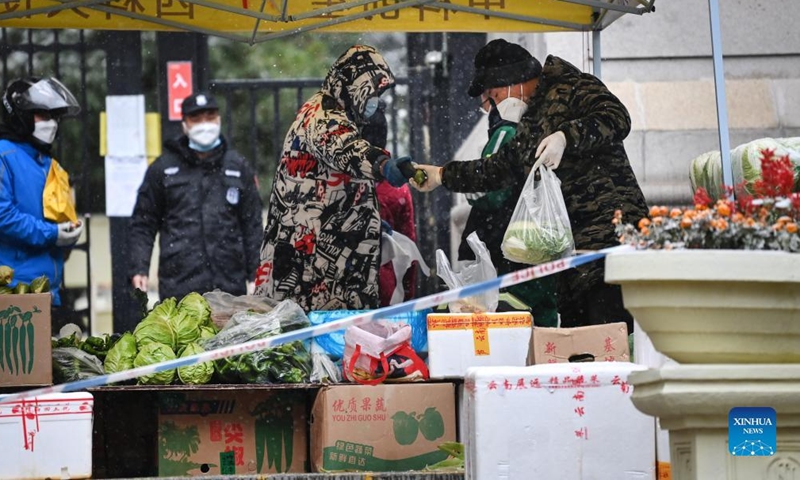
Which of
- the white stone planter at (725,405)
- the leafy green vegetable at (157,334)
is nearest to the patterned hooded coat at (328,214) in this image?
the leafy green vegetable at (157,334)

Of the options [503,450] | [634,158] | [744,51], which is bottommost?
[503,450]

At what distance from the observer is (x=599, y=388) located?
5312 millimetres

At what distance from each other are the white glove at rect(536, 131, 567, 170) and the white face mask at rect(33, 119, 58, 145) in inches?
120

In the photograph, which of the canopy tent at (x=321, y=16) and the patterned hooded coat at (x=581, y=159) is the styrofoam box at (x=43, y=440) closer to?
the patterned hooded coat at (x=581, y=159)

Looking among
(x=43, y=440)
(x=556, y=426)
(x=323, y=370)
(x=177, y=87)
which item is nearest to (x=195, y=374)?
(x=323, y=370)

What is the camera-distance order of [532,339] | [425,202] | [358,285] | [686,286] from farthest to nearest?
[425,202], [358,285], [532,339], [686,286]

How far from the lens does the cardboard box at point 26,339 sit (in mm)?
6137

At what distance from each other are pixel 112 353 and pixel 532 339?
6.26 ft

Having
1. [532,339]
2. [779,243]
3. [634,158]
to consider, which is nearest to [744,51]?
[634,158]

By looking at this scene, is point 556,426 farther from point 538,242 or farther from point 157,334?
point 157,334

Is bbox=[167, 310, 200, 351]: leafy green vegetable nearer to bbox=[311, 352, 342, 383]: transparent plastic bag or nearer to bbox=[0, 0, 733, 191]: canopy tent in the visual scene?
bbox=[311, 352, 342, 383]: transparent plastic bag

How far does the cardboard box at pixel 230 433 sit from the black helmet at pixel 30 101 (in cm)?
239

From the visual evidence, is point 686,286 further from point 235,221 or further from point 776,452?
point 235,221

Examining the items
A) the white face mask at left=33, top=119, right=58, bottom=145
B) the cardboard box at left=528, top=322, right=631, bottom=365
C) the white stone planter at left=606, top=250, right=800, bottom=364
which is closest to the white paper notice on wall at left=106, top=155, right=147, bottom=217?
the white face mask at left=33, top=119, right=58, bottom=145
